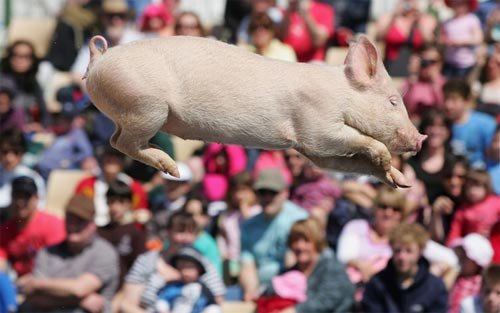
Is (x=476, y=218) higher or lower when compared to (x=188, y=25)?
lower

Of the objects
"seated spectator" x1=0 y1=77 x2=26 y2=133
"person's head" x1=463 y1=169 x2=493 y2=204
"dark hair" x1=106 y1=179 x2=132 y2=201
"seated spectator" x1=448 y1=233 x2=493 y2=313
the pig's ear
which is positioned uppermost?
the pig's ear

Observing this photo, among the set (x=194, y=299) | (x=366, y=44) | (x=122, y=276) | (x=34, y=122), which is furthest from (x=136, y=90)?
(x=34, y=122)

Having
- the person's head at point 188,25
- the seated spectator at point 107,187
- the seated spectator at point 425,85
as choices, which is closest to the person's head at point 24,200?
the seated spectator at point 107,187

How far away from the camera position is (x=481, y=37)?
12.7m

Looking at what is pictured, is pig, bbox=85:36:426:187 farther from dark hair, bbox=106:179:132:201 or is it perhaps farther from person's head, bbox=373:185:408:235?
dark hair, bbox=106:179:132:201

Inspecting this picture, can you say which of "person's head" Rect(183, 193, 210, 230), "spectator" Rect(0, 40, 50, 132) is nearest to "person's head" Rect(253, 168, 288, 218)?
"person's head" Rect(183, 193, 210, 230)

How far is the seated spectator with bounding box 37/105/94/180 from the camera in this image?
38.1 feet

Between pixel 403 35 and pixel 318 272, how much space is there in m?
4.38

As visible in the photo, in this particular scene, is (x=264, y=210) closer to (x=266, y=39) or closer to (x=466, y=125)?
(x=266, y=39)

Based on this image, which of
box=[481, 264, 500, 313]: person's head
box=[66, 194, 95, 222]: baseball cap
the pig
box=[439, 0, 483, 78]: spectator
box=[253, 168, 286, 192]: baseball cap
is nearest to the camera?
the pig

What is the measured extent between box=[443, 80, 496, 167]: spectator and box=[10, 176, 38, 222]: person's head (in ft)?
11.9

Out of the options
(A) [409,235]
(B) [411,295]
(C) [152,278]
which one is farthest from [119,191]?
(B) [411,295]

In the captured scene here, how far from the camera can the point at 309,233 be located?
9.23 metres

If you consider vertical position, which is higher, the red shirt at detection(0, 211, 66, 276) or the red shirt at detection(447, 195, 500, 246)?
the red shirt at detection(447, 195, 500, 246)
